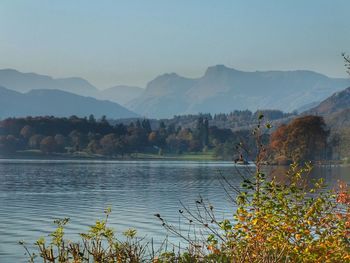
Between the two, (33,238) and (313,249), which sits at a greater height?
(313,249)

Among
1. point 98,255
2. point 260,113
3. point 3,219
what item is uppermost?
point 260,113

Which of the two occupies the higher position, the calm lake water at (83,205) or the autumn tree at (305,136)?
the autumn tree at (305,136)

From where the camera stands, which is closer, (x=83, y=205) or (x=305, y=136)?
(x=83, y=205)

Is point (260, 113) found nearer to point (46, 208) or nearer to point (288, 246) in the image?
point (288, 246)

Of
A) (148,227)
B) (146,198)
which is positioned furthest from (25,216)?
(146,198)

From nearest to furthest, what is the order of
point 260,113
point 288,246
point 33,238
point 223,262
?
point 288,246 < point 260,113 < point 223,262 < point 33,238

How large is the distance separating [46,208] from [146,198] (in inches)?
663

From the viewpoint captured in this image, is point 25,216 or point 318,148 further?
point 318,148

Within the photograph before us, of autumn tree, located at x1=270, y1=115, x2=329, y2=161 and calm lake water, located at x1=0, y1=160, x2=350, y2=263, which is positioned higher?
autumn tree, located at x1=270, y1=115, x2=329, y2=161

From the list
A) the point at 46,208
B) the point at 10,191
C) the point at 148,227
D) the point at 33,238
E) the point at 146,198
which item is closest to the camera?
the point at 33,238

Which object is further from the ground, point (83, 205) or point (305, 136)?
point (305, 136)

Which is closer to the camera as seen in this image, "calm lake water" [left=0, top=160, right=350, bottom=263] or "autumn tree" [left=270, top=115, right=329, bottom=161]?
"calm lake water" [left=0, top=160, right=350, bottom=263]

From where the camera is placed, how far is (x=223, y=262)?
791 inches

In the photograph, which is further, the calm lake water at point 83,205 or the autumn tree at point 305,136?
the autumn tree at point 305,136
